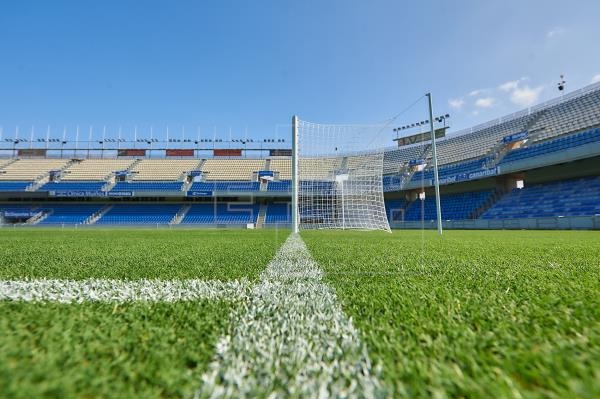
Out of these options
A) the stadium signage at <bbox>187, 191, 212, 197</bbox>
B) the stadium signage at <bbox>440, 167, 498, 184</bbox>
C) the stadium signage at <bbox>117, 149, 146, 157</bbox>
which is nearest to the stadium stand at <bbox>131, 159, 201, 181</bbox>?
the stadium signage at <bbox>117, 149, 146, 157</bbox>

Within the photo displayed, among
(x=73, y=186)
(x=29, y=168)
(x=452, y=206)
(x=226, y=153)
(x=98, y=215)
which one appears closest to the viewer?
(x=452, y=206)

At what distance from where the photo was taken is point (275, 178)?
2880 cm

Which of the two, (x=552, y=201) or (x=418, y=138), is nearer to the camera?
(x=552, y=201)

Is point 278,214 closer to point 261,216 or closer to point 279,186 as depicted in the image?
point 261,216

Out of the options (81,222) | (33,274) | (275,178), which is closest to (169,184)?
(81,222)

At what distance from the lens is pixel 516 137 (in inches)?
752

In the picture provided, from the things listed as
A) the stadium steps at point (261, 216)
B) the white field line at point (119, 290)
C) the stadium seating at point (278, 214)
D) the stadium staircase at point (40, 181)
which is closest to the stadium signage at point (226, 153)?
the stadium steps at point (261, 216)

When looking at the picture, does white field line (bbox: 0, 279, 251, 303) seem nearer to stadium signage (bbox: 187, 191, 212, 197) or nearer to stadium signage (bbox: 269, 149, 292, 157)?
stadium signage (bbox: 187, 191, 212, 197)

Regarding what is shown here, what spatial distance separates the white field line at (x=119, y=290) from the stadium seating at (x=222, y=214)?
2332 centimetres

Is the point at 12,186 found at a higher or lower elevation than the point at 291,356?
higher

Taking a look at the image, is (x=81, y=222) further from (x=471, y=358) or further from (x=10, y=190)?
(x=471, y=358)

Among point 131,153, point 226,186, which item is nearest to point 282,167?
point 226,186

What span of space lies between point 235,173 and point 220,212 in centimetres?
535

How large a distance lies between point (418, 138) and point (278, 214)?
15.2 meters
